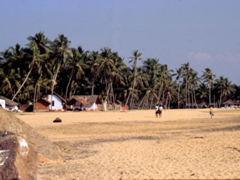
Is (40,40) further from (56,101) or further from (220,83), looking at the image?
(220,83)

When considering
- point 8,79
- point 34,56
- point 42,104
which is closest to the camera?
point 34,56

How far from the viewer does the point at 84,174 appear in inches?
221

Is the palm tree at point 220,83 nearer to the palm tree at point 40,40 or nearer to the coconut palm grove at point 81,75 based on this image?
the coconut palm grove at point 81,75

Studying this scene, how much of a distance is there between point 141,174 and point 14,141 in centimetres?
257

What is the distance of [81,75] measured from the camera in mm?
56125

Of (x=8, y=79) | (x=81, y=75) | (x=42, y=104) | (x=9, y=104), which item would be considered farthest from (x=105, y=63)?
(x=9, y=104)

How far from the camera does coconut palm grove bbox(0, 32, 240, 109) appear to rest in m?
45.0

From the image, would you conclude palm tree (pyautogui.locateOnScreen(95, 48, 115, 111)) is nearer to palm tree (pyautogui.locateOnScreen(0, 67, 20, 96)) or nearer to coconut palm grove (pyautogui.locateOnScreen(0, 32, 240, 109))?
coconut palm grove (pyautogui.locateOnScreen(0, 32, 240, 109))

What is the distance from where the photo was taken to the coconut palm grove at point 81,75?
1770 inches

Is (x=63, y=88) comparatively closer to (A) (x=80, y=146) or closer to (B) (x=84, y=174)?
(A) (x=80, y=146)

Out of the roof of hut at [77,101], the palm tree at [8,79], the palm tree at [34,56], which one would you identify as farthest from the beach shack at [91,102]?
the palm tree at [8,79]

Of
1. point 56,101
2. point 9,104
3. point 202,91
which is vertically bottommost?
point 9,104

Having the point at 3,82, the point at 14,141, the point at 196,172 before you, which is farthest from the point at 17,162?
the point at 3,82

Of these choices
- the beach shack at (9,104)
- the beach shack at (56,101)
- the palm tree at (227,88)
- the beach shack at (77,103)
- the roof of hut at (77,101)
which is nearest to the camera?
the beach shack at (9,104)
